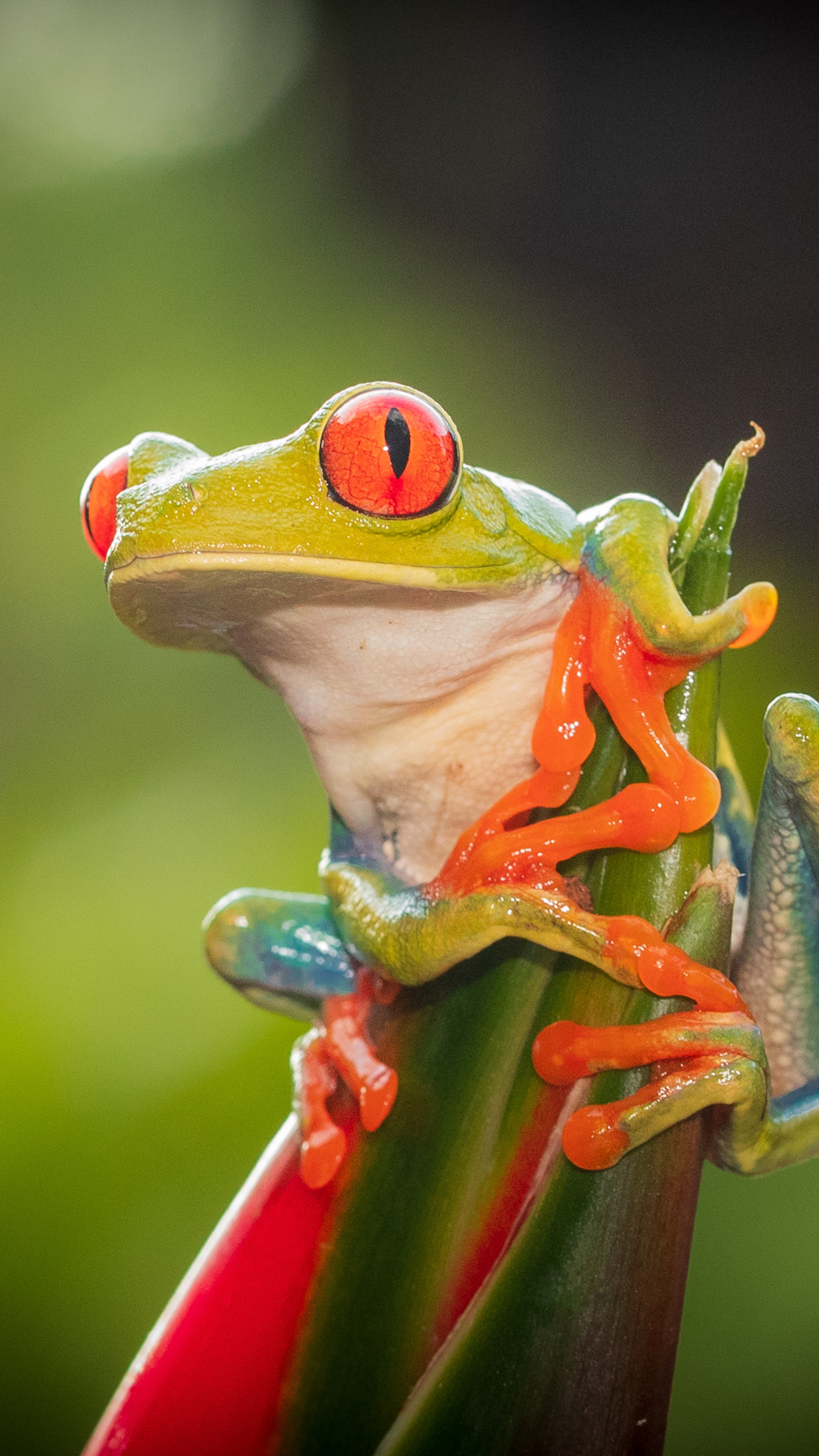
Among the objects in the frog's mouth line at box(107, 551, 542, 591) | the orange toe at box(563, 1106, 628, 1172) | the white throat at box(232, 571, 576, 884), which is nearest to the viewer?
the orange toe at box(563, 1106, 628, 1172)

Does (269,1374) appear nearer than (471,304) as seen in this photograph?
Yes

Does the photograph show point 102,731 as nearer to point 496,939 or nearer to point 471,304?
point 471,304

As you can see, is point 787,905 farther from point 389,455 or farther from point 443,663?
point 389,455

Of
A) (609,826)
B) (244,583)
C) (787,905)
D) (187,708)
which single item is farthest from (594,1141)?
(187,708)

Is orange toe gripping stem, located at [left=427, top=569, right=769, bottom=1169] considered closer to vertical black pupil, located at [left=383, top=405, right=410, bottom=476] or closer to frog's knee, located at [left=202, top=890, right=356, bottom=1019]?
vertical black pupil, located at [left=383, top=405, right=410, bottom=476]

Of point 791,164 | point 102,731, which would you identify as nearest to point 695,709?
point 102,731

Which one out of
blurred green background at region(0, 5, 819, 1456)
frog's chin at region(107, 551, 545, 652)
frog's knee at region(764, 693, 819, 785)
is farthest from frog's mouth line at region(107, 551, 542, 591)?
blurred green background at region(0, 5, 819, 1456)
